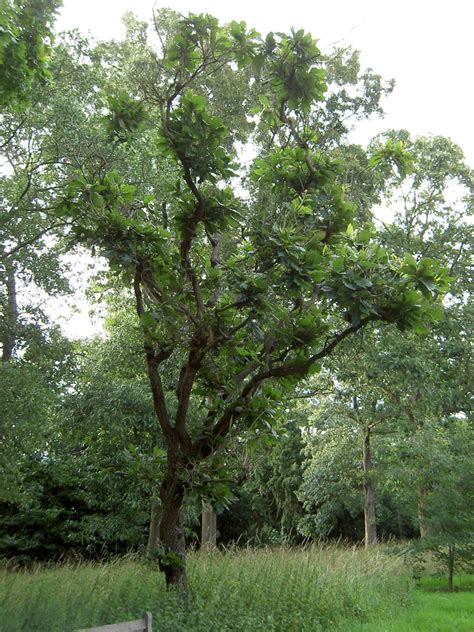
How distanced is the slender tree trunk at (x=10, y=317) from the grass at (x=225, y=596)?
3.57 meters

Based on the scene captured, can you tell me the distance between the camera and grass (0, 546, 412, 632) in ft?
18.3

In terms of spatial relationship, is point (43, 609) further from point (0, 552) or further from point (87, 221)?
point (0, 552)

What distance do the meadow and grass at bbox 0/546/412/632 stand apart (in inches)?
0.5

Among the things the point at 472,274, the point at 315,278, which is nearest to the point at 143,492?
the point at 315,278

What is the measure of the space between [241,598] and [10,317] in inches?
222

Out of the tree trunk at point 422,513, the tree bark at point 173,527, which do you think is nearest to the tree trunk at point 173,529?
the tree bark at point 173,527

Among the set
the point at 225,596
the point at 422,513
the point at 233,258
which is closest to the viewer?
the point at 233,258

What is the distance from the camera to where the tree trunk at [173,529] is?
6023mm

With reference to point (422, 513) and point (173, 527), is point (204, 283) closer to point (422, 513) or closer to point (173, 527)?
point (173, 527)

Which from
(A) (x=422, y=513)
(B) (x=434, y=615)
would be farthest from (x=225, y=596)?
(A) (x=422, y=513)

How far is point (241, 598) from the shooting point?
694 centimetres

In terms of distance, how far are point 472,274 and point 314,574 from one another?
31.3 feet

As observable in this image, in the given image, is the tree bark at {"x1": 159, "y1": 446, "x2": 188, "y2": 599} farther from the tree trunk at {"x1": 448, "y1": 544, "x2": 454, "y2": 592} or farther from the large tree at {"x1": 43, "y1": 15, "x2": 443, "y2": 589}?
the tree trunk at {"x1": 448, "y1": 544, "x2": 454, "y2": 592}

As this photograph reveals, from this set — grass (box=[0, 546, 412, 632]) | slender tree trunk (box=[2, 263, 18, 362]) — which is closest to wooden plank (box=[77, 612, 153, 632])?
grass (box=[0, 546, 412, 632])
